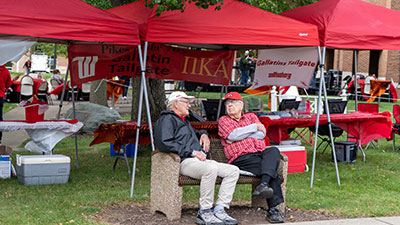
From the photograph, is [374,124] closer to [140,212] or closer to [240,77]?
[140,212]

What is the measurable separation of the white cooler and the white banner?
4278 mm

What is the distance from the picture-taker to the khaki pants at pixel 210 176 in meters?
6.24

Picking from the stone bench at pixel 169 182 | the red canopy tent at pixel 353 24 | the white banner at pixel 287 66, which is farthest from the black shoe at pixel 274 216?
the white banner at pixel 287 66

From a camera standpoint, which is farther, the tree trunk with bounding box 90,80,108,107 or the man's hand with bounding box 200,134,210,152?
the tree trunk with bounding box 90,80,108,107

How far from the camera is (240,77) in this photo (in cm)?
2792

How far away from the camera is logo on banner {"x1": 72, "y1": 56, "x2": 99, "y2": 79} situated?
9.65m

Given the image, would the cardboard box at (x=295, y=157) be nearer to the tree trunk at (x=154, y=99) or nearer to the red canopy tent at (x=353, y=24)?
the red canopy tent at (x=353, y=24)

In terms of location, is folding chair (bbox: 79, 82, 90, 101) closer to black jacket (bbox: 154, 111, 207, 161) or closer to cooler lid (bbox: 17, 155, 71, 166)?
cooler lid (bbox: 17, 155, 71, 166)

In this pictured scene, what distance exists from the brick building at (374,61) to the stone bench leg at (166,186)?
2581 cm

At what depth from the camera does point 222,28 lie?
320 inches

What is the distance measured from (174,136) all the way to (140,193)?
5.28 ft

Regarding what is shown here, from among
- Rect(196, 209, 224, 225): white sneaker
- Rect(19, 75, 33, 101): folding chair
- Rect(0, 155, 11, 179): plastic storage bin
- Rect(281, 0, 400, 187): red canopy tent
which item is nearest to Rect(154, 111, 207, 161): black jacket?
Rect(196, 209, 224, 225): white sneaker

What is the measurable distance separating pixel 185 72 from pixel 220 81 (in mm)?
923

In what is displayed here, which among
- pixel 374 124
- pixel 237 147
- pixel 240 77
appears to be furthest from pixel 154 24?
pixel 240 77
